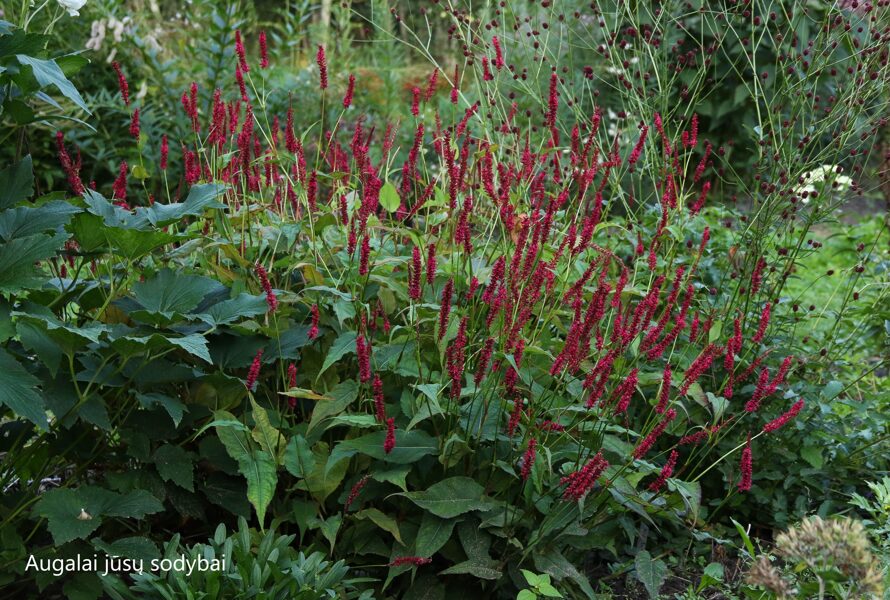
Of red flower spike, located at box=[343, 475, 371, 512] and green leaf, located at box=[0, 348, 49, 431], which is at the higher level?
green leaf, located at box=[0, 348, 49, 431]

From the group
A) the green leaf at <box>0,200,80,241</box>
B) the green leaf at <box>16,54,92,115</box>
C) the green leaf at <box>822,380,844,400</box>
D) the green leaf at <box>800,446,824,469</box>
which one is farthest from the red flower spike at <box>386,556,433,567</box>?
the green leaf at <box>822,380,844,400</box>

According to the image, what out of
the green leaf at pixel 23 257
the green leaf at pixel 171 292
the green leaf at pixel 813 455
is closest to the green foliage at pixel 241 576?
the green leaf at pixel 171 292

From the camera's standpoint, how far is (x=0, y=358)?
6.23 ft

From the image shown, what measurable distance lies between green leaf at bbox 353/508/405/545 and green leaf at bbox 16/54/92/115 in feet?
3.62

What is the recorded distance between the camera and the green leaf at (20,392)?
1838mm

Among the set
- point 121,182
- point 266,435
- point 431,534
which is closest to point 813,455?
point 431,534

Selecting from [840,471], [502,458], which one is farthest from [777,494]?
[502,458]

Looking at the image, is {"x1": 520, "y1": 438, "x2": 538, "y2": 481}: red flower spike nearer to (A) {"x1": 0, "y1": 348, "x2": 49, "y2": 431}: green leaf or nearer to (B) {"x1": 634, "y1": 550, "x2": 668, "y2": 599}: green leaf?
(B) {"x1": 634, "y1": 550, "x2": 668, "y2": 599}: green leaf

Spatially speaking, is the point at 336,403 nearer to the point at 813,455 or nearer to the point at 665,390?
the point at 665,390

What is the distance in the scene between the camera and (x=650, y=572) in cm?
233

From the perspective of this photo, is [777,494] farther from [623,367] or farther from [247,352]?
[247,352]

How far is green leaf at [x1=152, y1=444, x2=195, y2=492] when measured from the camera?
2.18 meters

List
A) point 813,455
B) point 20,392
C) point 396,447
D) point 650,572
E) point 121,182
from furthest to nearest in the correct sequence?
point 813,455, point 121,182, point 650,572, point 396,447, point 20,392

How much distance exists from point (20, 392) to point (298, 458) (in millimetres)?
647
